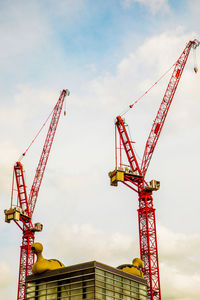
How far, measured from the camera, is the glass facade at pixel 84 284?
100m

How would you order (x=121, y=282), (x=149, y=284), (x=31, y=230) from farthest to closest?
(x=31, y=230) < (x=149, y=284) < (x=121, y=282)

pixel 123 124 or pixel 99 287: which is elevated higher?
pixel 123 124

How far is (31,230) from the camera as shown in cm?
19450

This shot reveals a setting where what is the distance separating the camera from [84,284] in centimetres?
10075

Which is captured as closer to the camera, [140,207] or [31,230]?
[140,207]

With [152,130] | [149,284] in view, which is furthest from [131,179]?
[149,284]

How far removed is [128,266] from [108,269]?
11566 mm

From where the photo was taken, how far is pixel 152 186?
156875mm

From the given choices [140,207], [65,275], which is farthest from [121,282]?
[140,207]

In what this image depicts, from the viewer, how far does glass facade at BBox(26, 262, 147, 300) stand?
100312mm

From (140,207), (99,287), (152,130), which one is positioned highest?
(152,130)

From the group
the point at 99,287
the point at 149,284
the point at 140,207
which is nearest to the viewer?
the point at 99,287

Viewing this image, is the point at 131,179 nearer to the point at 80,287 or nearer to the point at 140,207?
the point at 140,207

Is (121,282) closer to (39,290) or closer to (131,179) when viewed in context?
(39,290)
